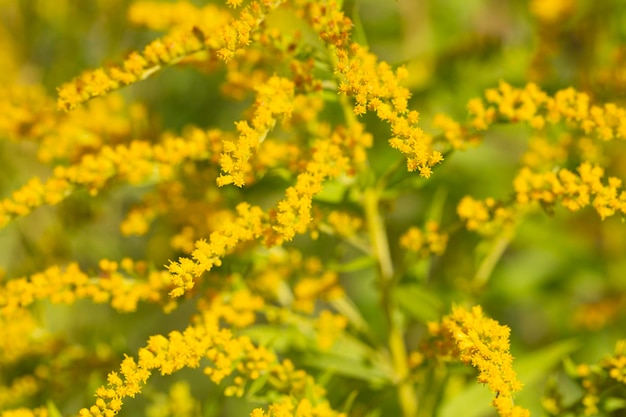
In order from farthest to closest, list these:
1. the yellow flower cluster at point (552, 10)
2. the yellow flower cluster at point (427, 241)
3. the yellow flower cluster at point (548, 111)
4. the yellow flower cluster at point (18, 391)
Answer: the yellow flower cluster at point (552, 10) → the yellow flower cluster at point (18, 391) → the yellow flower cluster at point (427, 241) → the yellow flower cluster at point (548, 111)

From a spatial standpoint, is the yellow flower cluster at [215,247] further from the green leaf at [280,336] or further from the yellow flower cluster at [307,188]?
the green leaf at [280,336]

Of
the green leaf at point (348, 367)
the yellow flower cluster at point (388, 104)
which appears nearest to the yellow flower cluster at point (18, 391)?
the green leaf at point (348, 367)

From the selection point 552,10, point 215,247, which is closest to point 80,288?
point 215,247

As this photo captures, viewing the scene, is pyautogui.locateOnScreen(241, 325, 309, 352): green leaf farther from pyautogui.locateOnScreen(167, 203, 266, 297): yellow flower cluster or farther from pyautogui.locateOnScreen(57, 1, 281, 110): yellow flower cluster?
pyautogui.locateOnScreen(57, 1, 281, 110): yellow flower cluster

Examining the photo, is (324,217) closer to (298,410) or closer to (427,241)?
(427,241)


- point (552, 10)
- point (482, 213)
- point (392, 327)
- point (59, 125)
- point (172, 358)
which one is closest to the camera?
point (172, 358)

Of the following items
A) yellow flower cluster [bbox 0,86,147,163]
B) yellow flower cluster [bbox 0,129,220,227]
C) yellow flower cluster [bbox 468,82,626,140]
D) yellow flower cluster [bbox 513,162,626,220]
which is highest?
yellow flower cluster [bbox 0,86,147,163]

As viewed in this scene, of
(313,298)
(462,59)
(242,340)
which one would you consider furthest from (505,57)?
(242,340)

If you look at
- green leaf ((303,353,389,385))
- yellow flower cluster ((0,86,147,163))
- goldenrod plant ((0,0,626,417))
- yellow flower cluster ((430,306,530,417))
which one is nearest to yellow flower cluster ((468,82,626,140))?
goldenrod plant ((0,0,626,417))

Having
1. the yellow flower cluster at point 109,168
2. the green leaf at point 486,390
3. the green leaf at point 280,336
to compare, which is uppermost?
the yellow flower cluster at point 109,168
